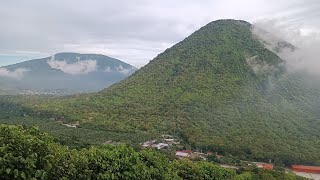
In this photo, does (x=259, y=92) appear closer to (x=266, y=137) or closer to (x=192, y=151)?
(x=266, y=137)

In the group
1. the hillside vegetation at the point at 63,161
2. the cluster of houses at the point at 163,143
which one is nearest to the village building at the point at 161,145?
the cluster of houses at the point at 163,143

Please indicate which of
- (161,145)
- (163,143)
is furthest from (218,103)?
(161,145)

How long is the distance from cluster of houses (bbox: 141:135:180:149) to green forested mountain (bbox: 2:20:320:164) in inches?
77.8

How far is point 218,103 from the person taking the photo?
7888cm

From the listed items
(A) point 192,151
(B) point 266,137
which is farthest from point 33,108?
(B) point 266,137

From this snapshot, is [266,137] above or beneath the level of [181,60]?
beneath

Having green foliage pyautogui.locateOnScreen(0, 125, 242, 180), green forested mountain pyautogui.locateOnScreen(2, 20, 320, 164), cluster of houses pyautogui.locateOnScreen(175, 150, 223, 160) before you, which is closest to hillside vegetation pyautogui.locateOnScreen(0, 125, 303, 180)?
green foliage pyautogui.locateOnScreen(0, 125, 242, 180)

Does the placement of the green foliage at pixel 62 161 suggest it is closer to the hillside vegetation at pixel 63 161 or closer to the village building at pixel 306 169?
the hillside vegetation at pixel 63 161

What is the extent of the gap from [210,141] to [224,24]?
67.8 metres

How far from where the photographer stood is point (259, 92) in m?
89.2

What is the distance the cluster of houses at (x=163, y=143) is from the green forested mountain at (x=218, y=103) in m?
1.98

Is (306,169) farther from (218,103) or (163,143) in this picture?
(218,103)

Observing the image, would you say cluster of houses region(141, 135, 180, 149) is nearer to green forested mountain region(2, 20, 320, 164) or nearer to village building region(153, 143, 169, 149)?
village building region(153, 143, 169, 149)

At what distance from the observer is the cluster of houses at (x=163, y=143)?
5647 centimetres
